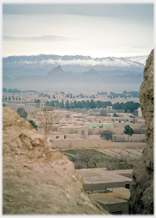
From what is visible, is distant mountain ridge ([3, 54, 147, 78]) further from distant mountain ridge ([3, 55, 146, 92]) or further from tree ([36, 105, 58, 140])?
tree ([36, 105, 58, 140])

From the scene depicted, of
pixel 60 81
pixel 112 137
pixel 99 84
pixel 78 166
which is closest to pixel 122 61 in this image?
pixel 99 84

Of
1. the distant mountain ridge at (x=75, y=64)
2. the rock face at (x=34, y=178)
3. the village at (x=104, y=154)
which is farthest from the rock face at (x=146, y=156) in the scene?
the distant mountain ridge at (x=75, y=64)

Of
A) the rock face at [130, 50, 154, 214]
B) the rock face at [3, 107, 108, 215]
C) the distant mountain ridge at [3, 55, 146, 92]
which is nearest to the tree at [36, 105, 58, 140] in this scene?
the rock face at [130, 50, 154, 214]

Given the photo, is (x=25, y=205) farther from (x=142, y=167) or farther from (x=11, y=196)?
(x=142, y=167)

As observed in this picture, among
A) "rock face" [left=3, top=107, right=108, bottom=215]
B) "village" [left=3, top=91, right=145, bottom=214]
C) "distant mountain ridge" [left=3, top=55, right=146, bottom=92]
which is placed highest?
"distant mountain ridge" [left=3, top=55, right=146, bottom=92]

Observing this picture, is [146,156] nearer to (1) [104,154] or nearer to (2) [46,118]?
(2) [46,118]

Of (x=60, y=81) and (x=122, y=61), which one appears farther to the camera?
(x=122, y=61)

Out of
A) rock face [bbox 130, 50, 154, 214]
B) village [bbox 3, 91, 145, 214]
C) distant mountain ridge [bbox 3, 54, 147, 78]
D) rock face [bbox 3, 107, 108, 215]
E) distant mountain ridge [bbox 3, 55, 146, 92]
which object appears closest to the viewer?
rock face [bbox 3, 107, 108, 215]
